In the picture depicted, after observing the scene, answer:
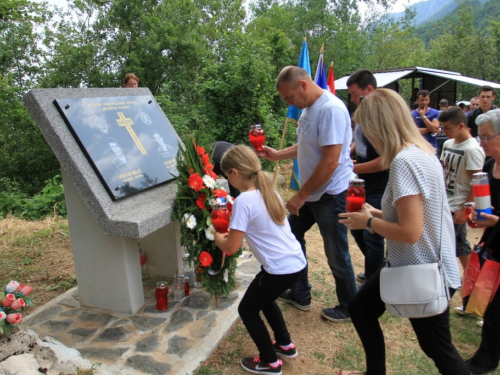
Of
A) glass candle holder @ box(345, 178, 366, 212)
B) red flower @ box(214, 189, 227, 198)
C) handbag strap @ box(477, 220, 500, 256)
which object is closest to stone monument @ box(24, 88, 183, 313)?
red flower @ box(214, 189, 227, 198)

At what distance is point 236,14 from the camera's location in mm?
22750

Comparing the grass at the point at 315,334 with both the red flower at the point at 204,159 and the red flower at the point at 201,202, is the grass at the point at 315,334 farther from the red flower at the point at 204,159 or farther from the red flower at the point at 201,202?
the red flower at the point at 204,159

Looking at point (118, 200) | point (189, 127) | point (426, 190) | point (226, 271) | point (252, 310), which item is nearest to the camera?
point (426, 190)

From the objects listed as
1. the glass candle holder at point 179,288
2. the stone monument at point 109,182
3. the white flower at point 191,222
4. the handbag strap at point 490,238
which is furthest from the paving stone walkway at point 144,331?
the handbag strap at point 490,238

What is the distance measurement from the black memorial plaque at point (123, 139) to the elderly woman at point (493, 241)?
2308 mm

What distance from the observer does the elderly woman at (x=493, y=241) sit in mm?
2529

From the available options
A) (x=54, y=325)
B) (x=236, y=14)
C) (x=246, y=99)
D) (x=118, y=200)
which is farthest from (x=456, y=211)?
(x=236, y=14)

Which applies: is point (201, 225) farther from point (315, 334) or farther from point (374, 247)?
point (374, 247)

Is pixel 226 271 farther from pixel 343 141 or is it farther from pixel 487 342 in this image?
pixel 487 342

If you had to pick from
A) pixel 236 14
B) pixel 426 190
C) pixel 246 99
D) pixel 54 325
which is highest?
pixel 236 14

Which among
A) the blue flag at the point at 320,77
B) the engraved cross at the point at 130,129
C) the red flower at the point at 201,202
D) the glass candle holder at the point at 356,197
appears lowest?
the red flower at the point at 201,202

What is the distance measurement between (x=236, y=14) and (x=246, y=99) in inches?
634

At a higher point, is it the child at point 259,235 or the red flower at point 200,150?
the red flower at point 200,150

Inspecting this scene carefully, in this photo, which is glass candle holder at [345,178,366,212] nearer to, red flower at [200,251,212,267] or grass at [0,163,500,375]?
grass at [0,163,500,375]
